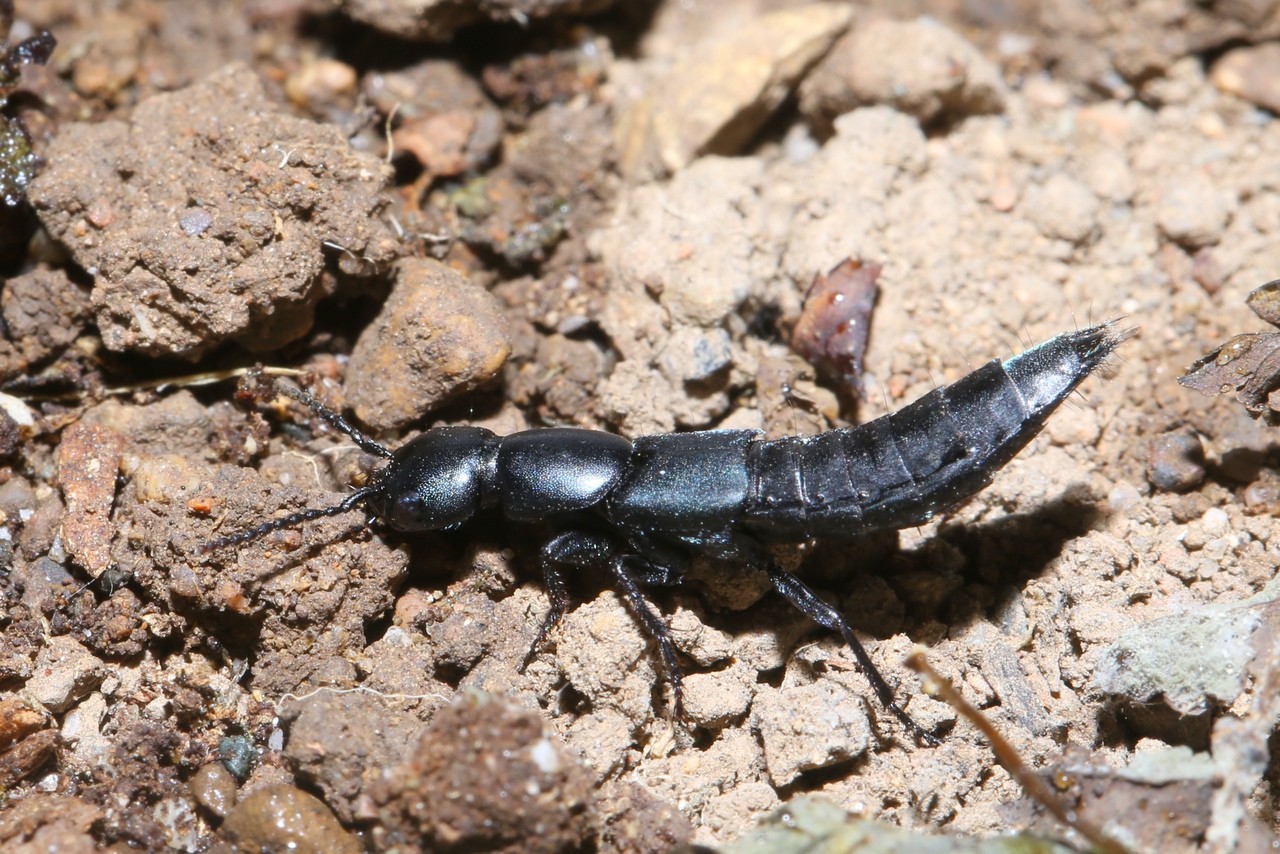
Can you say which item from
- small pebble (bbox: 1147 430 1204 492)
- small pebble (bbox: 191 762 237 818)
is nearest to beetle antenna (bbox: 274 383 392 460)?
small pebble (bbox: 191 762 237 818)

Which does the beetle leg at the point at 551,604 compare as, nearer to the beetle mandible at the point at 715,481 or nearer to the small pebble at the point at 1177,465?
the beetle mandible at the point at 715,481

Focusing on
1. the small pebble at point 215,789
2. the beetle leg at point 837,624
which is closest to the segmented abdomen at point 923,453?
the beetle leg at point 837,624

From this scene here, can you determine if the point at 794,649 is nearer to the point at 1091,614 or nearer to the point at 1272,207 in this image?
the point at 1091,614

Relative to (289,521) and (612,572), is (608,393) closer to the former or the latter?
(612,572)

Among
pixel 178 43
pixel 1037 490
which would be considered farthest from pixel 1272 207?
pixel 178 43

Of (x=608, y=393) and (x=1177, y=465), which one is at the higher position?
(x=1177, y=465)

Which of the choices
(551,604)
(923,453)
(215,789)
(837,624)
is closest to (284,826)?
(215,789)

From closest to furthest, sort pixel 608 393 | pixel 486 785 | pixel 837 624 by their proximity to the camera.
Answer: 1. pixel 486 785
2. pixel 837 624
3. pixel 608 393

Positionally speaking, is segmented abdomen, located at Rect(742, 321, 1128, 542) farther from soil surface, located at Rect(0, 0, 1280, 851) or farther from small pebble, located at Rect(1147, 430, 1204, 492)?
small pebble, located at Rect(1147, 430, 1204, 492)
